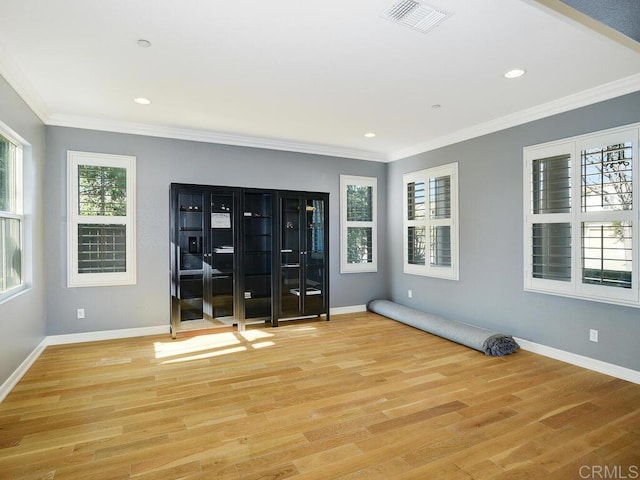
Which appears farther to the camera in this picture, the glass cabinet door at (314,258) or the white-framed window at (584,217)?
the glass cabinet door at (314,258)

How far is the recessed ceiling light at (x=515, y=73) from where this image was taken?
3.04 m

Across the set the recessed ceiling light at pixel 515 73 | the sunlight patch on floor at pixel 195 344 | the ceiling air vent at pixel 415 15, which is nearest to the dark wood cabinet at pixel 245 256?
the sunlight patch on floor at pixel 195 344

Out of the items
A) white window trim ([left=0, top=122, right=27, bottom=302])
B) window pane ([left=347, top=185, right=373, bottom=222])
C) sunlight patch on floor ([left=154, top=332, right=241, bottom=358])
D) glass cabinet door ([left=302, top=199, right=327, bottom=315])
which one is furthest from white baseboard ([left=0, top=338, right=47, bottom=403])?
window pane ([left=347, top=185, right=373, bottom=222])

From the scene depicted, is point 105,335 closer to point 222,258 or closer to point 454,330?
point 222,258

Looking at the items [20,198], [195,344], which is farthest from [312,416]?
[20,198]

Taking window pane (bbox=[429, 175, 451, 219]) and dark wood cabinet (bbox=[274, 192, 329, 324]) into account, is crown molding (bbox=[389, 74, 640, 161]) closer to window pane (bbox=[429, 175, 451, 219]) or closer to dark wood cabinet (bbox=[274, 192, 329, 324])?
window pane (bbox=[429, 175, 451, 219])

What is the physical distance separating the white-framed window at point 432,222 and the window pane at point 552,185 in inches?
43.4

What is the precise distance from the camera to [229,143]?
509 centimetres

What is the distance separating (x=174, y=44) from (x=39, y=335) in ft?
11.3

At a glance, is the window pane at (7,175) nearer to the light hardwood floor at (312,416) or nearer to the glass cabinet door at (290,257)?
the light hardwood floor at (312,416)

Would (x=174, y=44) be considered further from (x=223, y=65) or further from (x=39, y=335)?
(x=39, y=335)

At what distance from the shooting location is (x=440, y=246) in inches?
207

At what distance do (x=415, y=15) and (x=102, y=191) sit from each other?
4056mm

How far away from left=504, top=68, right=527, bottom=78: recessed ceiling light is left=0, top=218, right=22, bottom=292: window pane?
458 cm
